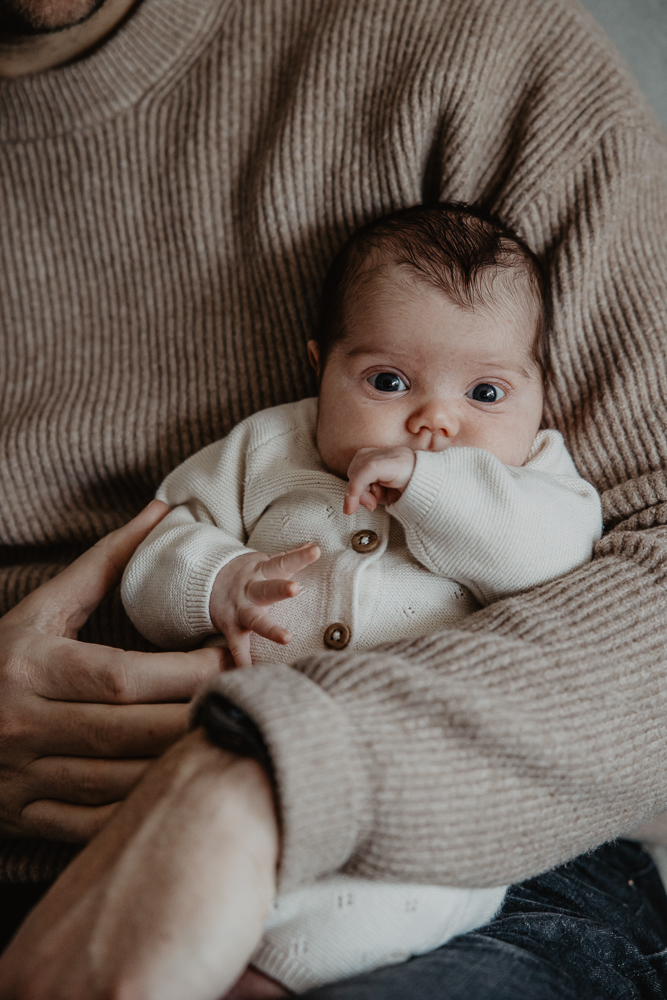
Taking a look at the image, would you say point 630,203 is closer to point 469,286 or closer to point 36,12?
point 469,286

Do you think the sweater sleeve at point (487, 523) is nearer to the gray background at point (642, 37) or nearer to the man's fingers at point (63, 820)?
the man's fingers at point (63, 820)

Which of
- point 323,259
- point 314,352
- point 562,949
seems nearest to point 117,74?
point 323,259

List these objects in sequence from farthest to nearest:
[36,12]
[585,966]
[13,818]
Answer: [36,12], [13,818], [585,966]

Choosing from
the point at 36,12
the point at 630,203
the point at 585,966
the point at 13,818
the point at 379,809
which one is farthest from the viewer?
the point at 36,12

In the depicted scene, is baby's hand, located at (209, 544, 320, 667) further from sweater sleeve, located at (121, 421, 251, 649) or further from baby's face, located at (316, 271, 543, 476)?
baby's face, located at (316, 271, 543, 476)

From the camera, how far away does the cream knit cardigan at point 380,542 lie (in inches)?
33.9

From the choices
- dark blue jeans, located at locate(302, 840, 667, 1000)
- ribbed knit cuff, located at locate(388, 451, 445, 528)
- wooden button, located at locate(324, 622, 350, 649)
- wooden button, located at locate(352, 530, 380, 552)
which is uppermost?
ribbed knit cuff, located at locate(388, 451, 445, 528)

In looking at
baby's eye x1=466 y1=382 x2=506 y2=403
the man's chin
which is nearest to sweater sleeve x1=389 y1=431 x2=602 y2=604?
baby's eye x1=466 y1=382 x2=506 y2=403

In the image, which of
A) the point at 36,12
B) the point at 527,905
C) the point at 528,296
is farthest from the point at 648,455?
the point at 36,12

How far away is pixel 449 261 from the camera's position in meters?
0.98

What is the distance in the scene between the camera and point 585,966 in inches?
32.4

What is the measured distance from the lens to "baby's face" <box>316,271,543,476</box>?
958 mm

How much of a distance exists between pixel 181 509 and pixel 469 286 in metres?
0.53

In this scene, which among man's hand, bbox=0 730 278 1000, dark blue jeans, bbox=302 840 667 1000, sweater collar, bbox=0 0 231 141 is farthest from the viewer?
sweater collar, bbox=0 0 231 141
